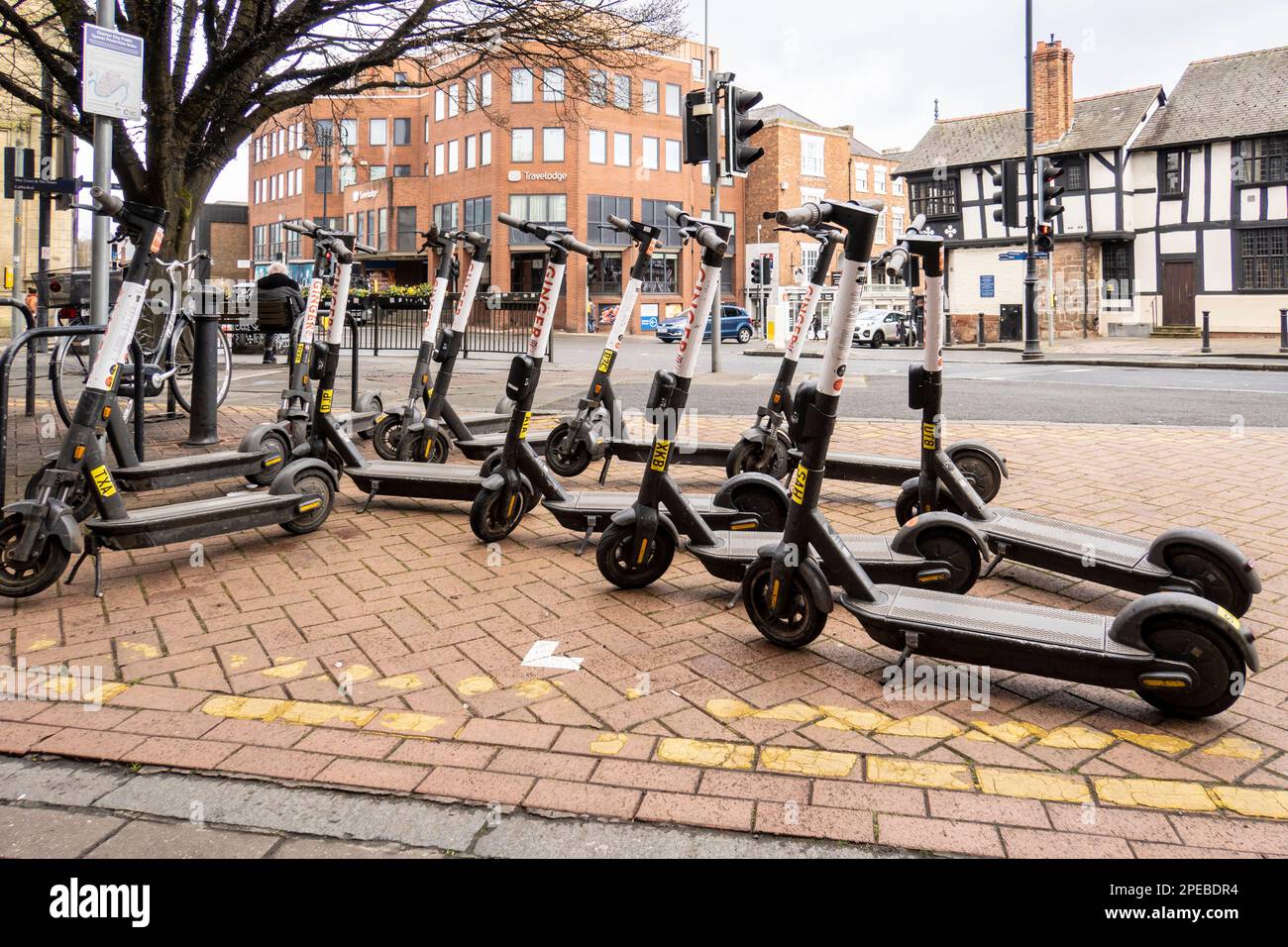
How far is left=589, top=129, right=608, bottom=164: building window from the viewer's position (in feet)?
171

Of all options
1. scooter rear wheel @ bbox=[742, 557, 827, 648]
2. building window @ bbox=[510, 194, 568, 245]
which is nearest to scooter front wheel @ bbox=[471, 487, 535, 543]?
scooter rear wheel @ bbox=[742, 557, 827, 648]

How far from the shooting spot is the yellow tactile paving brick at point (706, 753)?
2.86m

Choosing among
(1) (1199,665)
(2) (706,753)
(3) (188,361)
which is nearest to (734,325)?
(3) (188,361)

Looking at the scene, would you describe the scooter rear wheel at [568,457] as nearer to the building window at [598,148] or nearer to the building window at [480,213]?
the building window at [480,213]

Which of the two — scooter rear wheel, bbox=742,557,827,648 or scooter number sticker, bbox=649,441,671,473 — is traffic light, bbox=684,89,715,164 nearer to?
scooter number sticker, bbox=649,441,671,473

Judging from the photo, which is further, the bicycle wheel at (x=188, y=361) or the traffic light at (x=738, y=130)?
the traffic light at (x=738, y=130)

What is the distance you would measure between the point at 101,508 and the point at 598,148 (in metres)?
50.8

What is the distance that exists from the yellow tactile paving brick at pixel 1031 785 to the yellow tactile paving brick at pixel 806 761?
1.17ft

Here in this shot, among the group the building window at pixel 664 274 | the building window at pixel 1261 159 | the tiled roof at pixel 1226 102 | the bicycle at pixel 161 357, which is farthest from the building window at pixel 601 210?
the bicycle at pixel 161 357

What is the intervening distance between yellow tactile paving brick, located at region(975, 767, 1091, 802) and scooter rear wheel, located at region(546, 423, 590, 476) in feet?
14.3

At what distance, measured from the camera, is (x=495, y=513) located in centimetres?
530

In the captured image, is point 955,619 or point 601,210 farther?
point 601,210

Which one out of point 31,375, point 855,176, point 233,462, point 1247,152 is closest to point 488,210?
point 855,176

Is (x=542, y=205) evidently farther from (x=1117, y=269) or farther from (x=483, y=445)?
(x=483, y=445)
